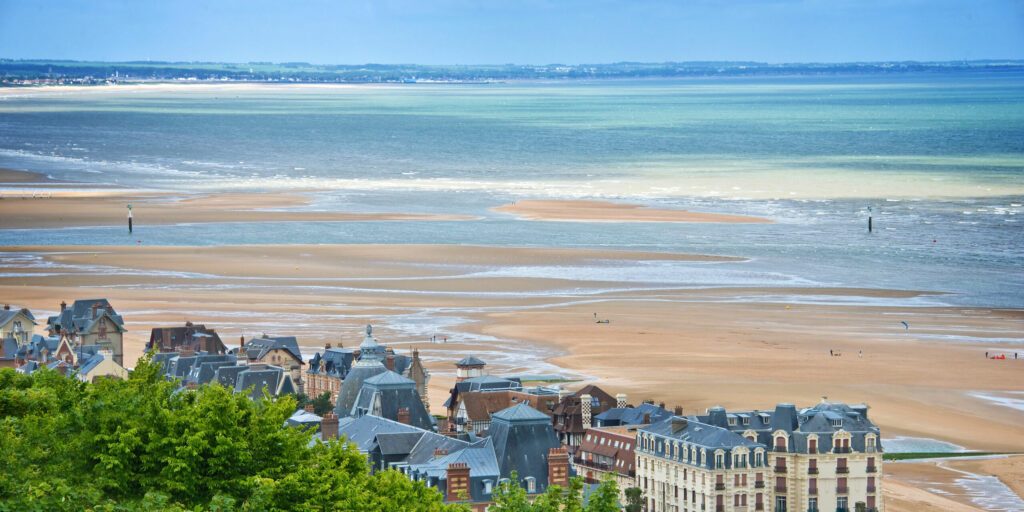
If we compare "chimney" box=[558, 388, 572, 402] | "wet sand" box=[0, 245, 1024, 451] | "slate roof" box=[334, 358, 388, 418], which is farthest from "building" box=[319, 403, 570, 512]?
"wet sand" box=[0, 245, 1024, 451]

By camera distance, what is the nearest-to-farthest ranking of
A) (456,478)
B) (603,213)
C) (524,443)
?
(456,478) < (524,443) < (603,213)

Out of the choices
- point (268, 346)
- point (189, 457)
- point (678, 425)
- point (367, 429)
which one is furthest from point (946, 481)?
point (189, 457)

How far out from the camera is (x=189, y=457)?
3234 centimetres

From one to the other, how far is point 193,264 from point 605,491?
9736 centimetres

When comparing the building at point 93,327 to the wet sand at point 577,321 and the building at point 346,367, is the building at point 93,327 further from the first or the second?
the building at point 346,367

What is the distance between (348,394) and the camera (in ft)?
223

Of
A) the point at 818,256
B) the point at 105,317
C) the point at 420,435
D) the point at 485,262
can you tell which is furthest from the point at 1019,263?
the point at 420,435

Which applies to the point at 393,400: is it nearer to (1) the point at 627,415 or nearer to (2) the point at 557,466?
(1) the point at 627,415

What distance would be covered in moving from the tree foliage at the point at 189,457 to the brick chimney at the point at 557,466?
17459mm

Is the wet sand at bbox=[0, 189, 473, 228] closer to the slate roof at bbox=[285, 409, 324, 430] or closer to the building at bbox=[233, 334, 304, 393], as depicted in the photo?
the building at bbox=[233, 334, 304, 393]

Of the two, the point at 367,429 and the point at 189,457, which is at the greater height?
the point at 189,457

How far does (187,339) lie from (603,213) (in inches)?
3200

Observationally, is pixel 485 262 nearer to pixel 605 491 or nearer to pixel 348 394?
pixel 348 394

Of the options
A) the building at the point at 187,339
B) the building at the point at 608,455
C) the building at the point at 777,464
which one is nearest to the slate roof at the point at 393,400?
the building at the point at 608,455
